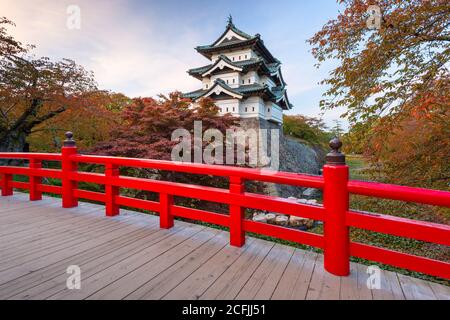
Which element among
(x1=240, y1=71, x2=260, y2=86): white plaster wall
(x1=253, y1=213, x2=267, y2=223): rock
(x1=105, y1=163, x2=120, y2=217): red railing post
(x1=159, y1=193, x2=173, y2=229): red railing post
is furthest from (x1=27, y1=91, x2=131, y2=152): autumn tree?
(x1=240, y1=71, x2=260, y2=86): white plaster wall

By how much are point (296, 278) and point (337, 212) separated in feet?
2.09

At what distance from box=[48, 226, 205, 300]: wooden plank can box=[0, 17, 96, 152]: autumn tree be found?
24.3ft

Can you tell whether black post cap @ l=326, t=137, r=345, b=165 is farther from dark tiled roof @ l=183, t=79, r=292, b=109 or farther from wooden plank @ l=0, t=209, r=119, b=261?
dark tiled roof @ l=183, t=79, r=292, b=109

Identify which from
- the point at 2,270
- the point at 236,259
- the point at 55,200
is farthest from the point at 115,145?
the point at 236,259

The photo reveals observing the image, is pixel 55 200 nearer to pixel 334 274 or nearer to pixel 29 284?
pixel 29 284

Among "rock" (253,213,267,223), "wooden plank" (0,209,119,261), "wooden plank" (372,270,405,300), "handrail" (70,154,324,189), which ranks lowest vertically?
"rock" (253,213,267,223)

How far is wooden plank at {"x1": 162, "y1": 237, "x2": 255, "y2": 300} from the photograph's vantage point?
179cm

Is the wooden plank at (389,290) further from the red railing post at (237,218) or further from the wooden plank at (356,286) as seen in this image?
the red railing post at (237,218)

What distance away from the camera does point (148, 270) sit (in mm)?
2115

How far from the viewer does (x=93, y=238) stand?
279cm

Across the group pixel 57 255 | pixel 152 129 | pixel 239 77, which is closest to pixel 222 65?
pixel 239 77

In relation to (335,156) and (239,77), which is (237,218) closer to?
(335,156)
